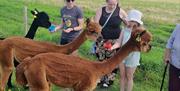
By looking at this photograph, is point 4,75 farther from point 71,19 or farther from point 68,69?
point 68,69

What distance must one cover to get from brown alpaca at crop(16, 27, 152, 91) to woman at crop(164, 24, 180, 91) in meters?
0.71

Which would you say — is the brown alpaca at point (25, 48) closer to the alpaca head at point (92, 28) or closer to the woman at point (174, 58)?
the alpaca head at point (92, 28)

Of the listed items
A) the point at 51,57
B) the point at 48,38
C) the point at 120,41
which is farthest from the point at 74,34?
the point at 48,38

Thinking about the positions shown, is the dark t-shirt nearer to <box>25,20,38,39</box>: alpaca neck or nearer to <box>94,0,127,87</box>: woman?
<box>94,0,127,87</box>: woman

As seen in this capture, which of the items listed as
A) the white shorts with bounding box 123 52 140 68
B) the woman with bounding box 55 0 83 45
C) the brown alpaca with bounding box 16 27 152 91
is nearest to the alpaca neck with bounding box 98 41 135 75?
the brown alpaca with bounding box 16 27 152 91

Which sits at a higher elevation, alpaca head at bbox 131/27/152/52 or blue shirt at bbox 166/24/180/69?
alpaca head at bbox 131/27/152/52

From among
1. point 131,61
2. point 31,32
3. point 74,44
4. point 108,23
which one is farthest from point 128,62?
point 31,32

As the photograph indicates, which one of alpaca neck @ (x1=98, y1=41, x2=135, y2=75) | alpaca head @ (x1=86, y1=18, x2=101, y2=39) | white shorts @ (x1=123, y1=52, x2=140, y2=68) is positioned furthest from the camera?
white shorts @ (x1=123, y1=52, x2=140, y2=68)

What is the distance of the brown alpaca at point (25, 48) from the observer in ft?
22.9

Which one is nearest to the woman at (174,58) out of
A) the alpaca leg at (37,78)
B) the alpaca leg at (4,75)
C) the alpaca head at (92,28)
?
the alpaca head at (92,28)

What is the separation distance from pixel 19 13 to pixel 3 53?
11357 millimetres

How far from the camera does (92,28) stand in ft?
22.9

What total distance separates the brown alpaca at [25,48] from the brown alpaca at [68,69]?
3.37 feet

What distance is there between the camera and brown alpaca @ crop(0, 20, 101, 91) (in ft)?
22.9
